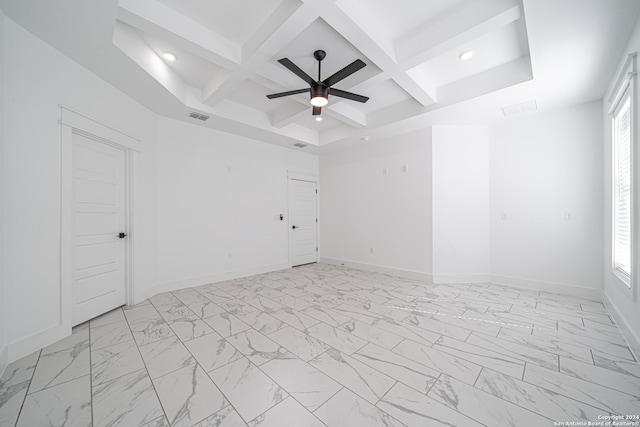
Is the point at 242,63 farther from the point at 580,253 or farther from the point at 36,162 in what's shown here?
the point at 580,253

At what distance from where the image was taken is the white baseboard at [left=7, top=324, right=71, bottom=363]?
6.84 feet

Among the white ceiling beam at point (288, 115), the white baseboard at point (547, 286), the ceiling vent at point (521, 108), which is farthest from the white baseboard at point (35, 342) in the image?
the ceiling vent at point (521, 108)

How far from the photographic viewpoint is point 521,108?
3.69m

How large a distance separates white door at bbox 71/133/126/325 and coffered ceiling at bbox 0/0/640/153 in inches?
37.6

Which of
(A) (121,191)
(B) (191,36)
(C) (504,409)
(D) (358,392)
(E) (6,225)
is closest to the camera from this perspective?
(C) (504,409)

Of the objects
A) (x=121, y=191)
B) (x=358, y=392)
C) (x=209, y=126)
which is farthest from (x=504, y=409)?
(x=209, y=126)

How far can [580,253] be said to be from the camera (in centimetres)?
366

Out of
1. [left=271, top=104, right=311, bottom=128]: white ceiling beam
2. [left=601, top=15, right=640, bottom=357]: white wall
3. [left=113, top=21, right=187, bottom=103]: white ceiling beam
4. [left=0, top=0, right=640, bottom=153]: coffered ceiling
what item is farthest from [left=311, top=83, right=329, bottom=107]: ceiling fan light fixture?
[left=601, top=15, right=640, bottom=357]: white wall

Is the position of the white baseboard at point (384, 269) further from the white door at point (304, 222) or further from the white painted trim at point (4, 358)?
the white painted trim at point (4, 358)

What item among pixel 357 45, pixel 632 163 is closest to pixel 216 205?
pixel 357 45

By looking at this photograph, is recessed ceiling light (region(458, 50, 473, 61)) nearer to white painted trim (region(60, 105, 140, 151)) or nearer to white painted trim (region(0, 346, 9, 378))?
white painted trim (region(60, 105, 140, 151))

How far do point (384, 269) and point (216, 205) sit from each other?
3.56 meters

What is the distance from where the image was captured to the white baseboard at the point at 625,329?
7.05 feet

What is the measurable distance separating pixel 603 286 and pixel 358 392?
160 inches
